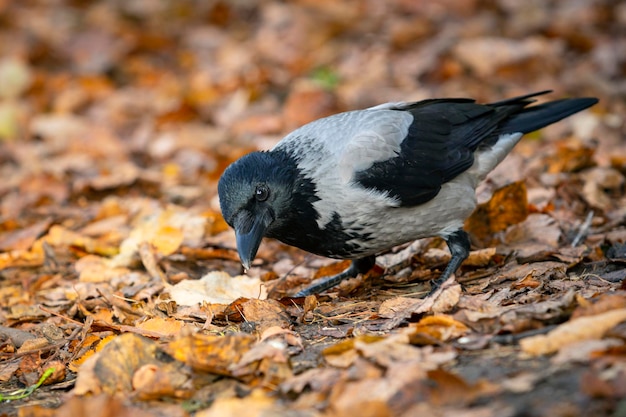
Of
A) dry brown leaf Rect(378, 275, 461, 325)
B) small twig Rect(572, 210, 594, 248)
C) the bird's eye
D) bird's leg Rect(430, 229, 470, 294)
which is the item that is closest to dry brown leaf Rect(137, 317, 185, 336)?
the bird's eye

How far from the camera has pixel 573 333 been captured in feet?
9.58

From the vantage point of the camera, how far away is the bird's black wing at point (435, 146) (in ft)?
15.0

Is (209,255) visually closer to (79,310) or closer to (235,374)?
(79,310)

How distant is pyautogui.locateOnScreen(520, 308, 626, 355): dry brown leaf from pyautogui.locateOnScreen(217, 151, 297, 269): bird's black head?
1.64m

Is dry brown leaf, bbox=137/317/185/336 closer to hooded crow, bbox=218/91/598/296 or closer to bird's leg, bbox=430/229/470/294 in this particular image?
hooded crow, bbox=218/91/598/296

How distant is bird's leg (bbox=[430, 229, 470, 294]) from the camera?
4.66 metres

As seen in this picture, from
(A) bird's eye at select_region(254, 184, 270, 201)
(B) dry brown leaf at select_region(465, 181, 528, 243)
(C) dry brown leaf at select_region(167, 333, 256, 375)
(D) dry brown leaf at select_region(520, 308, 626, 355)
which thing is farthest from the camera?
(B) dry brown leaf at select_region(465, 181, 528, 243)

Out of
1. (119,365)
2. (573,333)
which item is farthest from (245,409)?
(573,333)

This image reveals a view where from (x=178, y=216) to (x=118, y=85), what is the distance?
202 inches

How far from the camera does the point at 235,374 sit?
315 cm

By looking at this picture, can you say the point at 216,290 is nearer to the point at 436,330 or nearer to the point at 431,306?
the point at 431,306

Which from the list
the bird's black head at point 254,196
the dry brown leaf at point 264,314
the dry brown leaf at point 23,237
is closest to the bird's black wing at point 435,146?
the bird's black head at point 254,196

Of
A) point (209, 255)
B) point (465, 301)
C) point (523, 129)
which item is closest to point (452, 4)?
point (523, 129)

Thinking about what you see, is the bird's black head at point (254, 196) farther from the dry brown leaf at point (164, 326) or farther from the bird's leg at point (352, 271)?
the bird's leg at point (352, 271)
